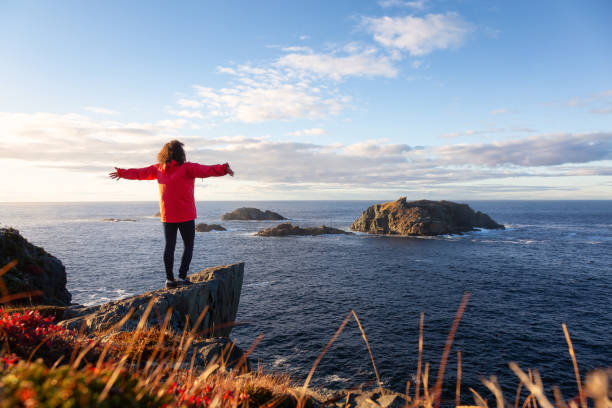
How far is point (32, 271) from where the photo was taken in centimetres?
1908

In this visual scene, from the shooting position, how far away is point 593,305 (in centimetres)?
3016

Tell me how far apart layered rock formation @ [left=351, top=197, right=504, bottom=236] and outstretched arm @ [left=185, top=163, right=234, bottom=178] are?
8358cm

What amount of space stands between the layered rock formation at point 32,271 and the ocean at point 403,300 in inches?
443

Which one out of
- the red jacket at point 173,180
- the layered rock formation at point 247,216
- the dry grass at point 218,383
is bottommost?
the layered rock formation at point 247,216

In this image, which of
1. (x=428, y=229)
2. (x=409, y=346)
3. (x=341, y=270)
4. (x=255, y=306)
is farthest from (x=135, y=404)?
(x=428, y=229)

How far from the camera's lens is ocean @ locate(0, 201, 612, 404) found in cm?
1970

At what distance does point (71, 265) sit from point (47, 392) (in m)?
56.7

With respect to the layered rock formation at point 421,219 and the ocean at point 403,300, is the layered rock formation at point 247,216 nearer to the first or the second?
the layered rock formation at point 421,219

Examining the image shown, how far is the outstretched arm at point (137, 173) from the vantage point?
7409 millimetres

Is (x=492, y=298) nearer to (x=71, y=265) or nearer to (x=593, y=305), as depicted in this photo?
(x=593, y=305)

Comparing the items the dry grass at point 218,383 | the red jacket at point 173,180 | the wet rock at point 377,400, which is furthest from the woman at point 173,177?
the wet rock at point 377,400

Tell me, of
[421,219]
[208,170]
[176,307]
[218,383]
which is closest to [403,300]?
[176,307]

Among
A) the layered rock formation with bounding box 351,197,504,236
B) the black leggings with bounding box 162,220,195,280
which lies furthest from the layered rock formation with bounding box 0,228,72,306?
the layered rock formation with bounding box 351,197,504,236

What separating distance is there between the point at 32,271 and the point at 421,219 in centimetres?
8263
